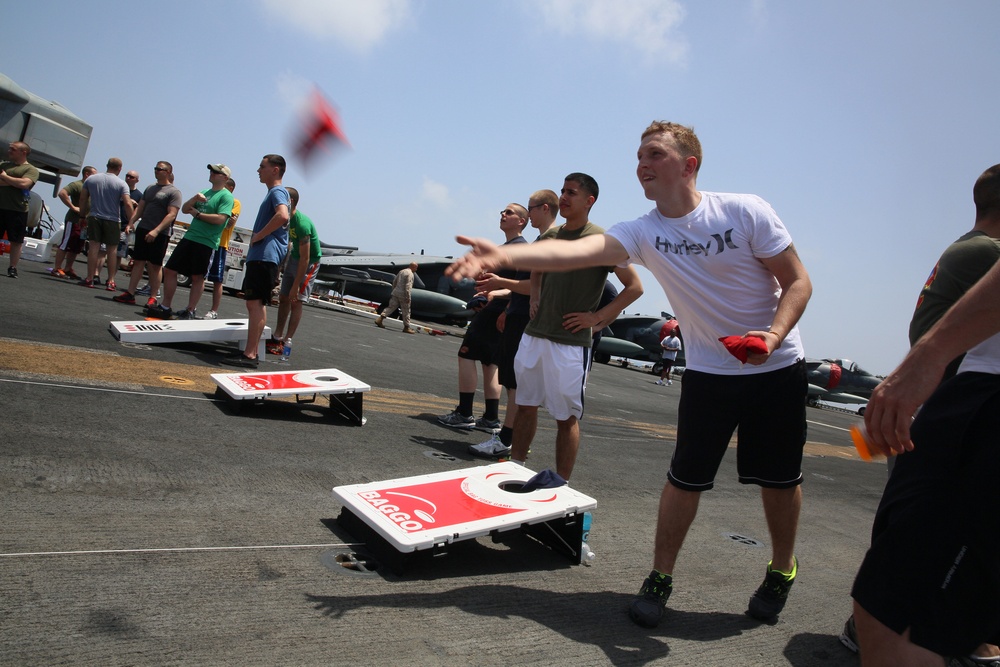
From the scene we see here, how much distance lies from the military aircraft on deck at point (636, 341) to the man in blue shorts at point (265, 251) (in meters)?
20.0

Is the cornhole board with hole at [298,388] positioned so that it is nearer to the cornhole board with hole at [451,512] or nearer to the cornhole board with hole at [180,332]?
the cornhole board with hole at [180,332]

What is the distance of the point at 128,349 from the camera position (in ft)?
23.1

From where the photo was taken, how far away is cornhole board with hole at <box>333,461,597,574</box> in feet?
9.86

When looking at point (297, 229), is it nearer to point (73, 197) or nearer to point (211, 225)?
point (211, 225)

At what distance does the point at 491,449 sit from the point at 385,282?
23.3 metres

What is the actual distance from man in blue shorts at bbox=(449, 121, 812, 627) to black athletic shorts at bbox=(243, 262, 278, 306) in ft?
15.7

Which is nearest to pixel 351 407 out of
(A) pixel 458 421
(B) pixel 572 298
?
(A) pixel 458 421

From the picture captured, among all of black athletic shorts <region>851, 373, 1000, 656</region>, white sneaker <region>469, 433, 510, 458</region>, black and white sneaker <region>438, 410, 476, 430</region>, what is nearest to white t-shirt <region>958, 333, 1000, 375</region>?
black athletic shorts <region>851, 373, 1000, 656</region>

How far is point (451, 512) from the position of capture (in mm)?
3248

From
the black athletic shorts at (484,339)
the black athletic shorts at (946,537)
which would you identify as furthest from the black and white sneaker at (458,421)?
the black athletic shorts at (946,537)

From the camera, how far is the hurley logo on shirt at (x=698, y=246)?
3.09 m

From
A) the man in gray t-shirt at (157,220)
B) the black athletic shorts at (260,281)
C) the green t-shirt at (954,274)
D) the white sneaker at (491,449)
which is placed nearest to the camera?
the green t-shirt at (954,274)

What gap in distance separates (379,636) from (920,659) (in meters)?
1.59

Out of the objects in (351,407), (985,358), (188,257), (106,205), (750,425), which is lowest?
(351,407)
